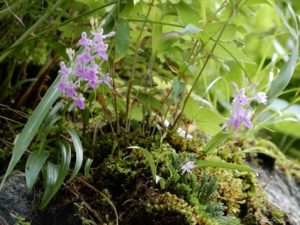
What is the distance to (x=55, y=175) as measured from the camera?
0.90m

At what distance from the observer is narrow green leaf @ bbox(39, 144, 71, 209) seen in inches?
33.7

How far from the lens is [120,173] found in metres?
0.98

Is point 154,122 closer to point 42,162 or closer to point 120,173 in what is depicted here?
point 120,173

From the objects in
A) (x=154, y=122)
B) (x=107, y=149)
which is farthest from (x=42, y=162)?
(x=154, y=122)

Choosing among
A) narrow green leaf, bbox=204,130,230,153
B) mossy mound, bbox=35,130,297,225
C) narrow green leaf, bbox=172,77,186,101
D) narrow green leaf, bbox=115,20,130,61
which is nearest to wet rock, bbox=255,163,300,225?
mossy mound, bbox=35,130,297,225

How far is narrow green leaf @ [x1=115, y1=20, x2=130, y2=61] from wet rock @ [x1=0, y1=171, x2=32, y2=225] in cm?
30

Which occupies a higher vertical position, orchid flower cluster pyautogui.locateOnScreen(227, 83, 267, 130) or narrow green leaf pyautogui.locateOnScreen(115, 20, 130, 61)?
narrow green leaf pyautogui.locateOnScreen(115, 20, 130, 61)

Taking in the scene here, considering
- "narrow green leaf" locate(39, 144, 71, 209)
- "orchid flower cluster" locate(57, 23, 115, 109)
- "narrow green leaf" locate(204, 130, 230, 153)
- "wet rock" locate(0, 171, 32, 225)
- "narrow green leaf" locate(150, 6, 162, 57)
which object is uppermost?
"narrow green leaf" locate(150, 6, 162, 57)

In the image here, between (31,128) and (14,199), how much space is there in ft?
0.52

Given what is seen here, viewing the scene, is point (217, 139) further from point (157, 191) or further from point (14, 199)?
point (14, 199)

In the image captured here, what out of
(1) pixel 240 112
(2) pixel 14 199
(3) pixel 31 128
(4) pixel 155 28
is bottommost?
(2) pixel 14 199

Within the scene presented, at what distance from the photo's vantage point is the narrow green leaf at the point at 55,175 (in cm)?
85

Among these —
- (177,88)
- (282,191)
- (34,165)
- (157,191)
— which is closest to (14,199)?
(34,165)

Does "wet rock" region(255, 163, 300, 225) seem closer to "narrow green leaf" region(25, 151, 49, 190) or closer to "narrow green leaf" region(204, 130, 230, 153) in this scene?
"narrow green leaf" region(204, 130, 230, 153)
